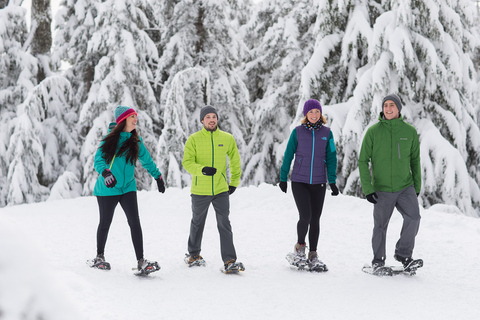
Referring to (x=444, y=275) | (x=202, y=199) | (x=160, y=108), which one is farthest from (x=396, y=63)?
(x=160, y=108)

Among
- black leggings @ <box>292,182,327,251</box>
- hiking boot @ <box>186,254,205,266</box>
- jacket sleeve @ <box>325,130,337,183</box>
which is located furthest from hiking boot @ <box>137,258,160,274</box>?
jacket sleeve @ <box>325,130,337,183</box>

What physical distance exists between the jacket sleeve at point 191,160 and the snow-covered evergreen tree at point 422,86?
260 inches

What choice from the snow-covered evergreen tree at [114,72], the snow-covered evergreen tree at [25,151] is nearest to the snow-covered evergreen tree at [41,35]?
the snow-covered evergreen tree at [114,72]

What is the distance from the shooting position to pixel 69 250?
6.57m

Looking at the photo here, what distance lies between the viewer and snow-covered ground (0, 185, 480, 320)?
1.86 meters

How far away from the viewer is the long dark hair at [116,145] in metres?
5.02

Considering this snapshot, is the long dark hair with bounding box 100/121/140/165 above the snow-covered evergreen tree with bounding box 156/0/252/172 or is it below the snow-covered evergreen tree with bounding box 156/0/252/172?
below

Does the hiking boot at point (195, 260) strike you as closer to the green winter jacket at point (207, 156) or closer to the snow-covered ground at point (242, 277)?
the snow-covered ground at point (242, 277)

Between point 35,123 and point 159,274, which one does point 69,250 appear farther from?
point 35,123

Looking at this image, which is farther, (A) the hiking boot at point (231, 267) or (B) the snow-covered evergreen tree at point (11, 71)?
(B) the snow-covered evergreen tree at point (11, 71)

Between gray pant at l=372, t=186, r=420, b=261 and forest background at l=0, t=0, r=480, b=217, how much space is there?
512cm

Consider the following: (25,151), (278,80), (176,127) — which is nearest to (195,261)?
(176,127)

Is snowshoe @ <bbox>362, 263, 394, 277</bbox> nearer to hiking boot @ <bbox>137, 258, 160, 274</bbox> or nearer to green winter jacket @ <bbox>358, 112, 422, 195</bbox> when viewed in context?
green winter jacket @ <bbox>358, 112, 422, 195</bbox>

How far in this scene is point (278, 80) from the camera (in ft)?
60.1
